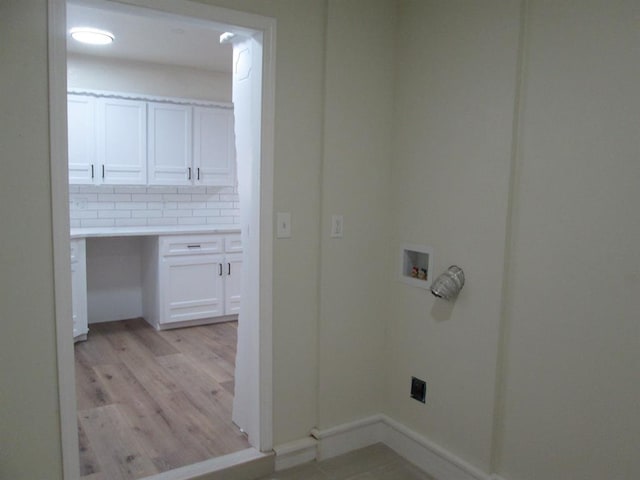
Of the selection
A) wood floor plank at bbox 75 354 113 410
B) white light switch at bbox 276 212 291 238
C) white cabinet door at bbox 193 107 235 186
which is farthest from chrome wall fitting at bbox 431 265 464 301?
white cabinet door at bbox 193 107 235 186

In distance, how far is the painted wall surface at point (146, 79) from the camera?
475 centimetres

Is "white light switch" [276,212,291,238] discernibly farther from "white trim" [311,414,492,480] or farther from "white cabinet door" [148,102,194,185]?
"white cabinet door" [148,102,194,185]

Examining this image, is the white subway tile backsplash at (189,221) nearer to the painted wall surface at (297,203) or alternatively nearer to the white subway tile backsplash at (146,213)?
the white subway tile backsplash at (146,213)

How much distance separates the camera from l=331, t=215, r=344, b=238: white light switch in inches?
103

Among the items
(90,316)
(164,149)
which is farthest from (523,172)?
(90,316)

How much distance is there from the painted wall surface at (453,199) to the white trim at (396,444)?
5 centimetres

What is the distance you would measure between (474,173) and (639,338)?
3.06 feet

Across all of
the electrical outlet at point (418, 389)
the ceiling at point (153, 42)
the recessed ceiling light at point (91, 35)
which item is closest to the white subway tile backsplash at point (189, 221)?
the ceiling at point (153, 42)

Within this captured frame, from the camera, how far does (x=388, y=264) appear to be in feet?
9.22

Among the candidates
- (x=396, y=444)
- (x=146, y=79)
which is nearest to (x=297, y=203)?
(x=396, y=444)

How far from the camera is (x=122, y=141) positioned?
15.8 feet

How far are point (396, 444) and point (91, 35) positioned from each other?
375 centimetres

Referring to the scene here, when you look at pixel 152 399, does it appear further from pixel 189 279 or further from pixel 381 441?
pixel 189 279

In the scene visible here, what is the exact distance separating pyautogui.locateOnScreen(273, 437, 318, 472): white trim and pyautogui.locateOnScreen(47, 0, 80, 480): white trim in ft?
3.09
